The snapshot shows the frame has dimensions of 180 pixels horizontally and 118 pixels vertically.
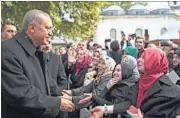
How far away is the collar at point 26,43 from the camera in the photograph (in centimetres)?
452

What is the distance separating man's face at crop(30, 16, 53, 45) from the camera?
15.0ft

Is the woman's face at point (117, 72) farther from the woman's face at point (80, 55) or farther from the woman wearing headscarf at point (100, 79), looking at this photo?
the woman's face at point (80, 55)

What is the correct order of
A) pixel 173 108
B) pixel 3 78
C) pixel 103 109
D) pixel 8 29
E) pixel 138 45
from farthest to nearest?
pixel 138 45, pixel 8 29, pixel 103 109, pixel 173 108, pixel 3 78

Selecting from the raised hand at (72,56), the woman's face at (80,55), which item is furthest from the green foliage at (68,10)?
the woman's face at (80,55)

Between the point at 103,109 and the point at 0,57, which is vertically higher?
the point at 0,57

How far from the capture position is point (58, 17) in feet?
98.2

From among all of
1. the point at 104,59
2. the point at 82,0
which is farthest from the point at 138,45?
the point at 82,0

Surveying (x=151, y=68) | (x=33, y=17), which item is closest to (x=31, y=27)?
(x=33, y=17)

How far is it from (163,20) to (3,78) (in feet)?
209

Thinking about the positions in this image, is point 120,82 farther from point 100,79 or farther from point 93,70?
point 93,70

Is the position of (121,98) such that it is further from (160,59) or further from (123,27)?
(123,27)

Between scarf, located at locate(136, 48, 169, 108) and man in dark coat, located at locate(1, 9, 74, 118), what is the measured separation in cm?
92

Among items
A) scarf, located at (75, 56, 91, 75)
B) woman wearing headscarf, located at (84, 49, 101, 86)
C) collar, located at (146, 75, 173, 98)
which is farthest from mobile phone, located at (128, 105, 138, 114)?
scarf, located at (75, 56, 91, 75)

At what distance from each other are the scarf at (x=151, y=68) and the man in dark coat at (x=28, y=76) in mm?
919
